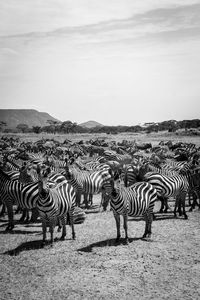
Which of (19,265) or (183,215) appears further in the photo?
(183,215)

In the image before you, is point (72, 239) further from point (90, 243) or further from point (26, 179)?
point (26, 179)

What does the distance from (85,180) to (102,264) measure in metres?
5.61

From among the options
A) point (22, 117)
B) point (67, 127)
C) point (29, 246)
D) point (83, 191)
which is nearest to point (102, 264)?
point (29, 246)

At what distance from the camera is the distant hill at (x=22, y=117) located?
557 ft

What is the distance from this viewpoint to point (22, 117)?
17988 cm

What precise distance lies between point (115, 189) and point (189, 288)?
3.10m

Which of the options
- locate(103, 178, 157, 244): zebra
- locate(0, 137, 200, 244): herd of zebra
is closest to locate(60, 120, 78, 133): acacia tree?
locate(0, 137, 200, 244): herd of zebra

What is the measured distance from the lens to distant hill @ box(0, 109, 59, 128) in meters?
170

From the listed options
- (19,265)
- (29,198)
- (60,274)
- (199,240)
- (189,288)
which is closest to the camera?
(189,288)

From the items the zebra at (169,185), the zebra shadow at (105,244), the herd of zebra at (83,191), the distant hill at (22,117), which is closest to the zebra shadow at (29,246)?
the herd of zebra at (83,191)

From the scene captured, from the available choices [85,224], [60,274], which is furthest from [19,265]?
[85,224]

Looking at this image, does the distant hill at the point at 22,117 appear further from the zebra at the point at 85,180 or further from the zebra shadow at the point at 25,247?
the zebra shadow at the point at 25,247

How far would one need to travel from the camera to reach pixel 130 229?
34.9ft

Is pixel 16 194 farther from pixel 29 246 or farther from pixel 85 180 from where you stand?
pixel 85 180
